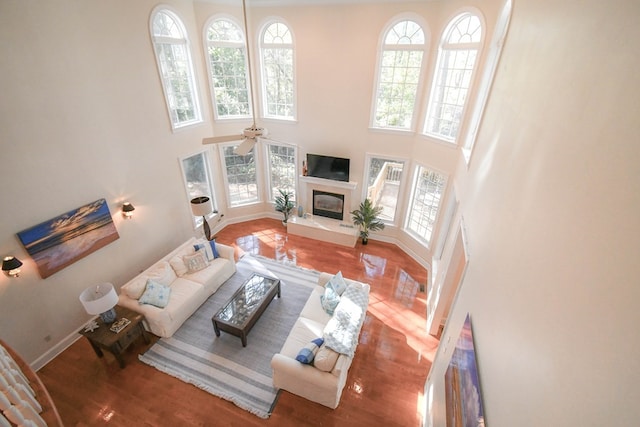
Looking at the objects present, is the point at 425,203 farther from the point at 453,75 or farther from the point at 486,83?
the point at 486,83

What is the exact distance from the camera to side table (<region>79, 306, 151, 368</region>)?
13.5 ft

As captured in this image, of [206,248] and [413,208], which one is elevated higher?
[413,208]

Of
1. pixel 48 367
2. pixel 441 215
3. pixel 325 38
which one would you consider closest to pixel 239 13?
pixel 325 38

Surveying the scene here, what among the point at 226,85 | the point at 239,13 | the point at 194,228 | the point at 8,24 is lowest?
the point at 194,228

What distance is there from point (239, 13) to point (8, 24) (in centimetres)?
431

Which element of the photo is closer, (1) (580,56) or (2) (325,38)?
(1) (580,56)

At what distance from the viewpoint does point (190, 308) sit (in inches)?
203

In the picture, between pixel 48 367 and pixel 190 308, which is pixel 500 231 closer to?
pixel 190 308

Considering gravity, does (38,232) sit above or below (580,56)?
below

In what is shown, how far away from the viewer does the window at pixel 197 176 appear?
21.9 feet

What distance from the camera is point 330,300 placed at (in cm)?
480

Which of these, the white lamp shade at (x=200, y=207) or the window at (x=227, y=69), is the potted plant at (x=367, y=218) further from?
the window at (x=227, y=69)

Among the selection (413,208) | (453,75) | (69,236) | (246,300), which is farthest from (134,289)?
(453,75)

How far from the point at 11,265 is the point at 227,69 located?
5652 millimetres
